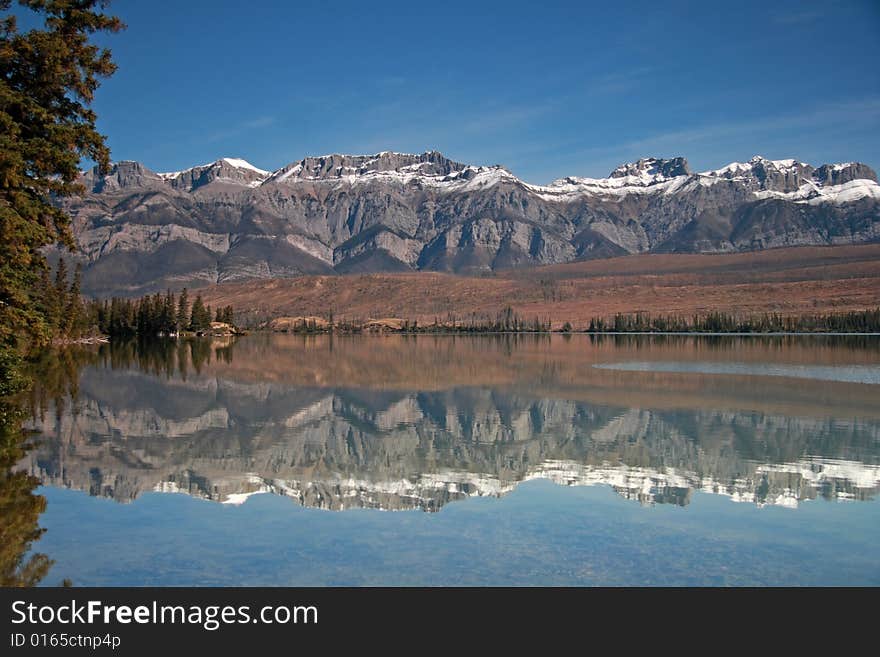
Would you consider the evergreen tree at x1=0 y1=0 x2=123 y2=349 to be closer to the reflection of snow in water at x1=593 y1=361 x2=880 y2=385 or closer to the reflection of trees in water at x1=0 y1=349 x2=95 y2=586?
the reflection of trees in water at x1=0 y1=349 x2=95 y2=586

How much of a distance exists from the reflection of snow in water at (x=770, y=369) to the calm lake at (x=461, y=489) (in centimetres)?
1242

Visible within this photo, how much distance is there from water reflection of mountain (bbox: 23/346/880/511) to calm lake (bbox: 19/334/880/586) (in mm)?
130

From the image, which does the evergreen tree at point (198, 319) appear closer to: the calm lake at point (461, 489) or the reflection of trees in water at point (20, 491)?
the reflection of trees in water at point (20, 491)

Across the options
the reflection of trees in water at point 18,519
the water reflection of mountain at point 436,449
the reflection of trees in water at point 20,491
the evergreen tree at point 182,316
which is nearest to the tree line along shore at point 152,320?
the evergreen tree at point 182,316

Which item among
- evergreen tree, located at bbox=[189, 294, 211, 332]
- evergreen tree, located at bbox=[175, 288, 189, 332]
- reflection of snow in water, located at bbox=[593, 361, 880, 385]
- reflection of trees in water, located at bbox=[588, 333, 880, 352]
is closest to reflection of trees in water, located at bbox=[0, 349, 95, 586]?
reflection of snow in water, located at bbox=[593, 361, 880, 385]

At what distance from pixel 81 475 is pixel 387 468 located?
26.8ft

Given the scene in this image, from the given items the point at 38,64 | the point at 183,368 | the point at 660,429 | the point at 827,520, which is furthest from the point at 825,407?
the point at 183,368

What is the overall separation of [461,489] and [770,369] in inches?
1890

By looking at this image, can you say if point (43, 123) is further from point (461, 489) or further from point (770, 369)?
point (770, 369)

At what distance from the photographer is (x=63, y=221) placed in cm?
2509

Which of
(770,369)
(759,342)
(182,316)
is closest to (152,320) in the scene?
(182,316)

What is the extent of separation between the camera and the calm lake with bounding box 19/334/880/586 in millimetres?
13711
